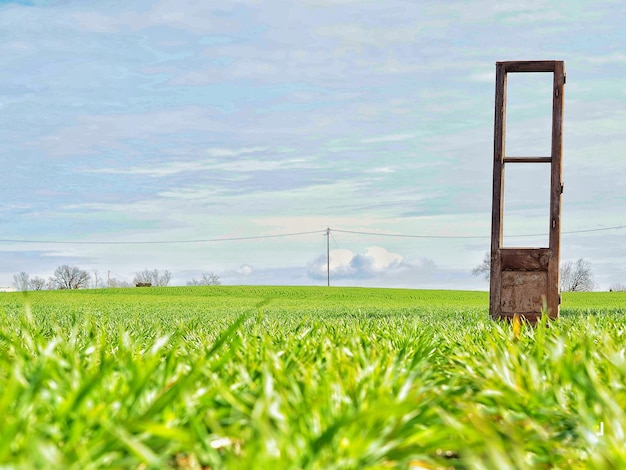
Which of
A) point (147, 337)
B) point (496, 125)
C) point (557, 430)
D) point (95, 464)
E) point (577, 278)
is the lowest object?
point (577, 278)

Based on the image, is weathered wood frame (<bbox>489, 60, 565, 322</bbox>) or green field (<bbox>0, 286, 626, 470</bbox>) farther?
weathered wood frame (<bbox>489, 60, 565, 322</bbox>)

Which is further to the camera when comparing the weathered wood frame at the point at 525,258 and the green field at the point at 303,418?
the weathered wood frame at the point at 525,258

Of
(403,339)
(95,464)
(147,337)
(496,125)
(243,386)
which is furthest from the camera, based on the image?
(496,125)

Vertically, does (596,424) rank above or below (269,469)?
below

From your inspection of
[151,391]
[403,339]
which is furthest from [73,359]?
[403,339]

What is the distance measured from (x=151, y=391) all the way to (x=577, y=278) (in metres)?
80.9

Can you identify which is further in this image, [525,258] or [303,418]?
[525,258]

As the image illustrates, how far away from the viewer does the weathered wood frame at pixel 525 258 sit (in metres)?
9.39

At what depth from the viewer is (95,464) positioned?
1.59 m

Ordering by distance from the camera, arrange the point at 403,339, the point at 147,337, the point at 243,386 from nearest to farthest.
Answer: the point at 243,386 → the point at 403,339 → the point at 147,337

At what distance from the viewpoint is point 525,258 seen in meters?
9.50

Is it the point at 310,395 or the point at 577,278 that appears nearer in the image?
the point at 310,395

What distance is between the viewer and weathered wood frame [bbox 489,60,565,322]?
30.8 ft

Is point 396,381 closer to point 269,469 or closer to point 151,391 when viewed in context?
point 151,391
